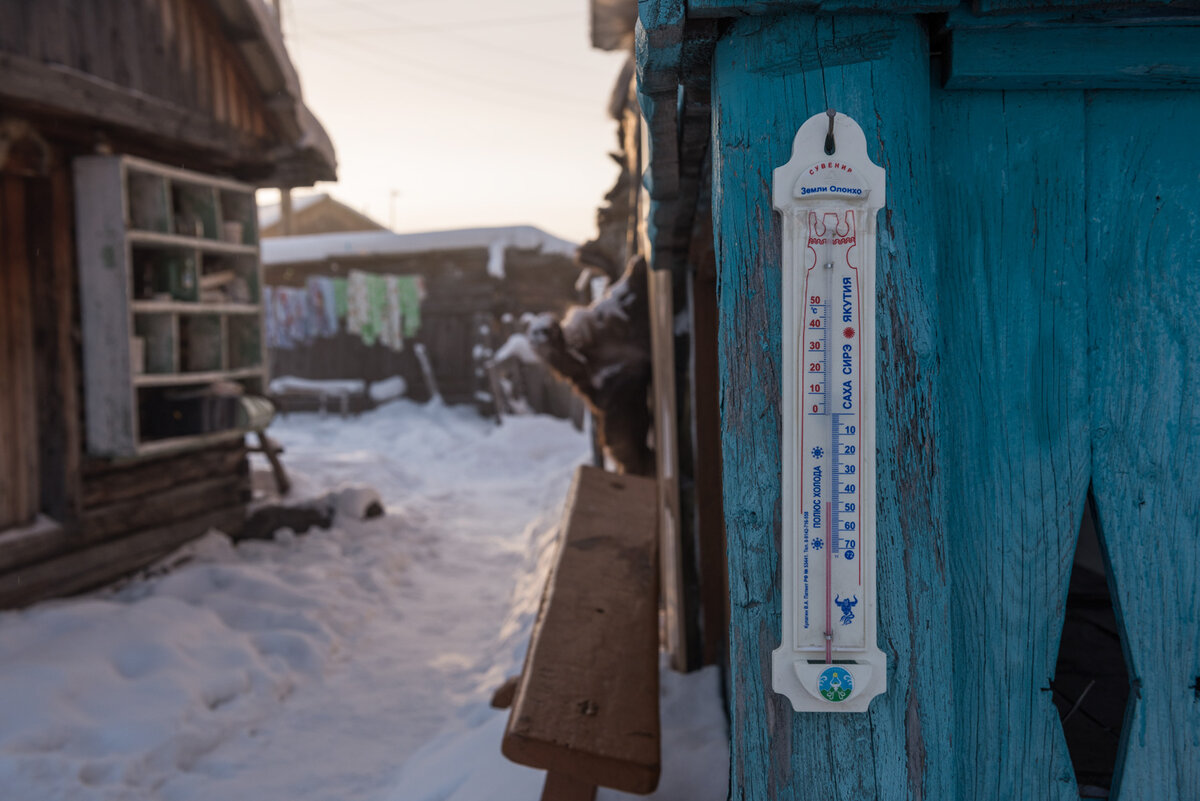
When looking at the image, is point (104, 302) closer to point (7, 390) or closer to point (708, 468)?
point (7, 390)

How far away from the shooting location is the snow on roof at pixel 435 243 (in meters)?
14.5

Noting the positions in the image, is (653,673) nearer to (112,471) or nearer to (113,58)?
(112,471)

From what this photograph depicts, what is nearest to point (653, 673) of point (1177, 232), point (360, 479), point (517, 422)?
point (1177, 232)

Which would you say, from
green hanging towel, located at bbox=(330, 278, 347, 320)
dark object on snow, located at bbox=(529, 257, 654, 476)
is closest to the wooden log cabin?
dark object on snow, located at bbox=(529, 257, 654, 476)

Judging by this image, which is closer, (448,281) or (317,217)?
(448,281)

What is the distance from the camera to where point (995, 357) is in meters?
1.43

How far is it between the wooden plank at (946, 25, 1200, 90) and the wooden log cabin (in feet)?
15.2

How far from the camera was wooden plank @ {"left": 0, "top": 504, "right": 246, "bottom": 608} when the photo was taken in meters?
4.55

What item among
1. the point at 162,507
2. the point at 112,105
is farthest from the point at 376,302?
the point at 112,105

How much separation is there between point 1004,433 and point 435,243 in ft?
46.3

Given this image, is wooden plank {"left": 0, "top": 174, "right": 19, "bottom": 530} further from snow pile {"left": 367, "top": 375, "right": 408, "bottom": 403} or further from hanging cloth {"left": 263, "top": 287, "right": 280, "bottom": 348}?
snow pile {"left": 367, "top": 375, "right": 408, "bottom": 403}

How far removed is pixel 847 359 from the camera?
4.20 feet

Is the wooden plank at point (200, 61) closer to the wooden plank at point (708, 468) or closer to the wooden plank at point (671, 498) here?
the wooden plank at point (671, 498)

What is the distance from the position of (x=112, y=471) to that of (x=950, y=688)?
17.9 ft
